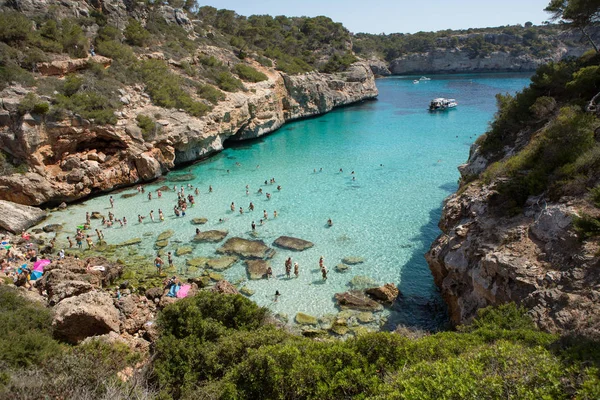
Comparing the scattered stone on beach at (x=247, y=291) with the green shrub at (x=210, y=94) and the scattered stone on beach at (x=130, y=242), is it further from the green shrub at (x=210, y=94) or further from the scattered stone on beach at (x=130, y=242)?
the green shrub at (x=210, y=94)

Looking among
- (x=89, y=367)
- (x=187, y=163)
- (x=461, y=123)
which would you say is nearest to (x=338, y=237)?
(x=89, y=367)

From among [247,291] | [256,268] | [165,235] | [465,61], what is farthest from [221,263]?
[465,61]

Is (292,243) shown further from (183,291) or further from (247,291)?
(183,291)

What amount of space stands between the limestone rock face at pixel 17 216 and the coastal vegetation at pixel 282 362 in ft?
40.8

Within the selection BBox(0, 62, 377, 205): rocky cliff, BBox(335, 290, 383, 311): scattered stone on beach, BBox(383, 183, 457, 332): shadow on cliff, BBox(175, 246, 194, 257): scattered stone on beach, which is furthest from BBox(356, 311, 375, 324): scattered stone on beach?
BBox(0, 62, 377, 205): rocky cliff

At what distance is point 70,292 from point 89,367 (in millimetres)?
5752

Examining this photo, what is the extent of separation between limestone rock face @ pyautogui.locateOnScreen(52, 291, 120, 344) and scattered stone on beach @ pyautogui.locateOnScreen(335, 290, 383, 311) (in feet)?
26.9

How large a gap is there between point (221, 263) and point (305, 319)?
578 cm

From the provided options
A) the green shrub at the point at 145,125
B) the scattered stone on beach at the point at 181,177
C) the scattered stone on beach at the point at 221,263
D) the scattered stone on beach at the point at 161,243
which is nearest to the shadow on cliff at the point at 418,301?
the scattered stone on beach at the point at 221,263

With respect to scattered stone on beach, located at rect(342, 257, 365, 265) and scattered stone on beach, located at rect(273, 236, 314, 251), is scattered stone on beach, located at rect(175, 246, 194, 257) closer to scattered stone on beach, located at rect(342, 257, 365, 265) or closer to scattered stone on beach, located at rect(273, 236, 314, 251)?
scattered stone on beach, located at rect(273, 236, 314, 251)

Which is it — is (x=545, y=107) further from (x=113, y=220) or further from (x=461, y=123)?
(x=461, y=123)

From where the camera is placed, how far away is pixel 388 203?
76.4 ft

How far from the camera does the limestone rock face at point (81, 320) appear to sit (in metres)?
10.7

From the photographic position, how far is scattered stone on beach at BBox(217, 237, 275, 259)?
18250 mm
